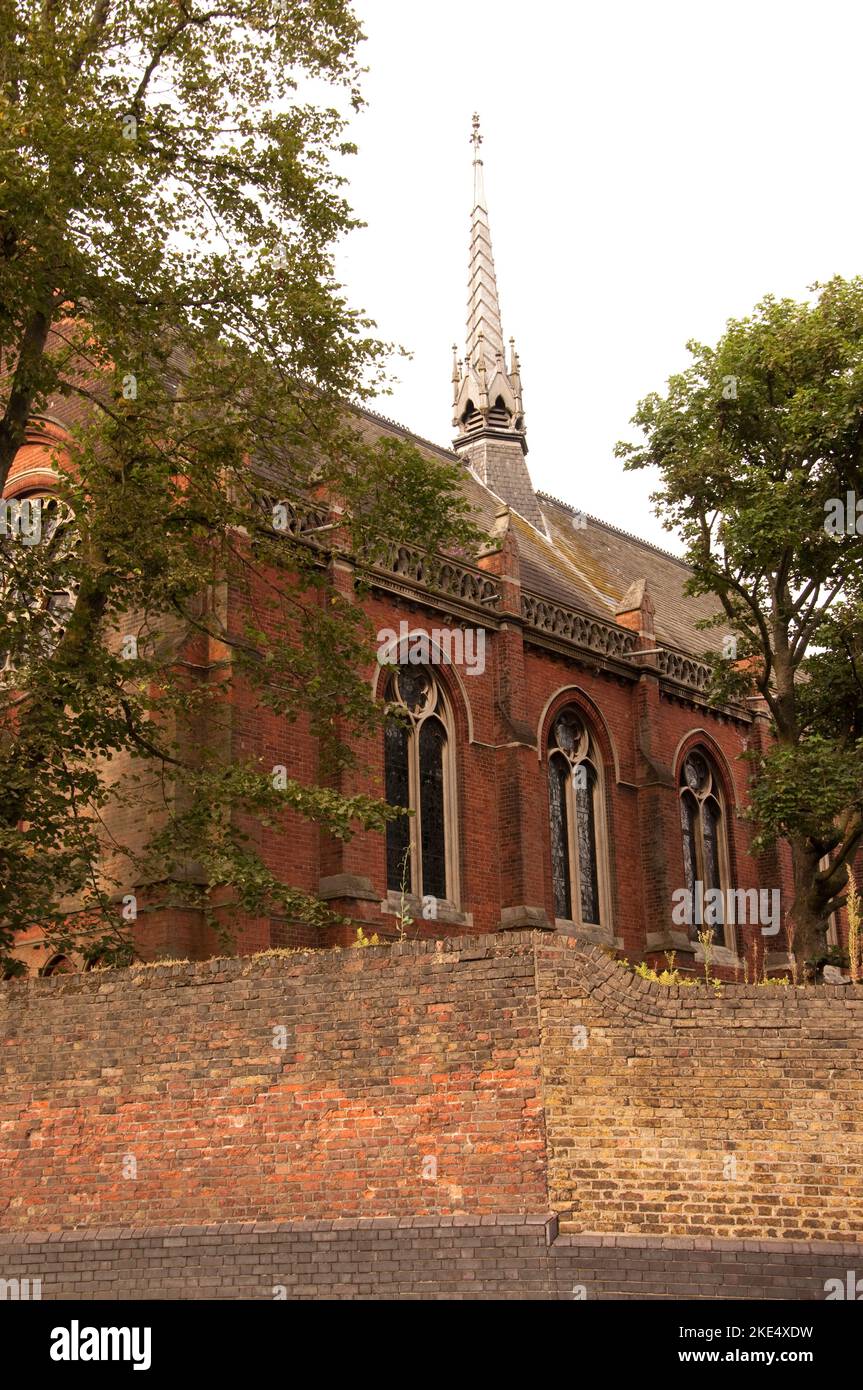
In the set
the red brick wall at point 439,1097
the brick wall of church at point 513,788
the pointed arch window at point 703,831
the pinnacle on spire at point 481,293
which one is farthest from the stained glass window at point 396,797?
the pinnacle on spire at point 481,293

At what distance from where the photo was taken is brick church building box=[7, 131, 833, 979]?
2119cm

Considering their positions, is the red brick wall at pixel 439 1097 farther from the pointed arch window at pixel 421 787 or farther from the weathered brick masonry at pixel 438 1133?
the pointed arch window at pixel 421 787

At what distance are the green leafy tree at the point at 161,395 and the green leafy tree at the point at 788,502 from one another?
5.50 meters

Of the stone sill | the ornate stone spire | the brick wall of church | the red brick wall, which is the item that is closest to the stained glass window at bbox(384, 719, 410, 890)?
the brick wall of church

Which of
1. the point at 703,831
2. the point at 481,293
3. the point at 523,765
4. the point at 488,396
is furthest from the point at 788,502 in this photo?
the point at 481,293

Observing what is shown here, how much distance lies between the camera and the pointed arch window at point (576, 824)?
26.9 meters

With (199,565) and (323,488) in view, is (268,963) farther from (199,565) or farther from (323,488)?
(323,488)

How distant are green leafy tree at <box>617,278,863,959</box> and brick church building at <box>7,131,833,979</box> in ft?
5.39

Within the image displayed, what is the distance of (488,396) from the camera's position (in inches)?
1517

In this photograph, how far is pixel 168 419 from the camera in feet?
53.8

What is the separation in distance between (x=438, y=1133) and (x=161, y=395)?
8.83 m

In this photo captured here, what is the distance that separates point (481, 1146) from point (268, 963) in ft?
7.83

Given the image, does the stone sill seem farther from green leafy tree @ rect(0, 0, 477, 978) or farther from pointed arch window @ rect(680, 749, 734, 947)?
green leafy tree @ rect(0, 0, 477, 978)

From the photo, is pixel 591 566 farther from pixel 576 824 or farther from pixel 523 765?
pixel 523 765
